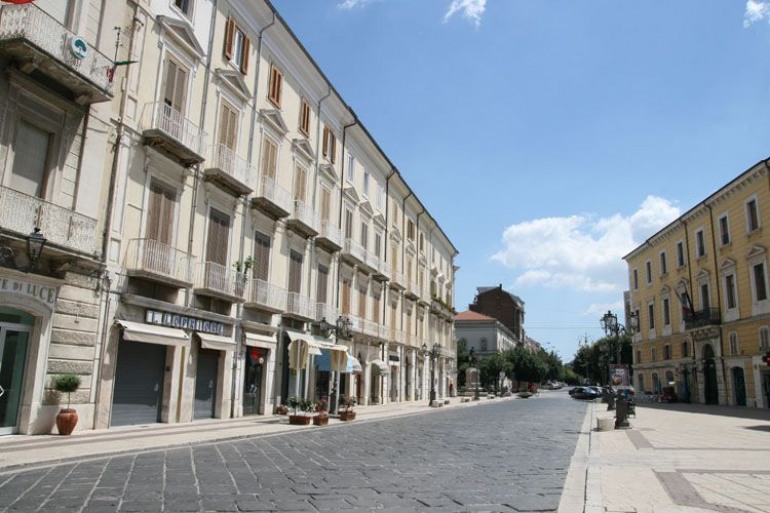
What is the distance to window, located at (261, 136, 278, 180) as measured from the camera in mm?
21469

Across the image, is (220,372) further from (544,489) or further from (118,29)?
(544,489)

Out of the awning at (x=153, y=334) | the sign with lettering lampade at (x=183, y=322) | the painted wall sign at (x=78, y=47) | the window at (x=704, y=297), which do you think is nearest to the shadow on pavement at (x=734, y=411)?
the window at (x=704, y=297)

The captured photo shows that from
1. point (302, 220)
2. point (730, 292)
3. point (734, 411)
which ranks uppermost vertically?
point (302, 220)

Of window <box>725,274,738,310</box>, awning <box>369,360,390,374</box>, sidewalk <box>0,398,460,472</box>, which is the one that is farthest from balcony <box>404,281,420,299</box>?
sidewalk <box>0,398,460,472</box>

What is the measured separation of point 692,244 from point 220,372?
34203 mm

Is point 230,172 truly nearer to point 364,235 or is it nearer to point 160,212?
point 160,212

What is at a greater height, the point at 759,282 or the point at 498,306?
the point at 498,306

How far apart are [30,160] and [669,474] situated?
1317 centimetres

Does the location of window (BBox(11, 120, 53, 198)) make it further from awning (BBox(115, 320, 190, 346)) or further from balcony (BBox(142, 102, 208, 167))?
awning (BBox(115, 320, 190, 346))

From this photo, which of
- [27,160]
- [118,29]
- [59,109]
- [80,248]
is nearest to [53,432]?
[80,248]

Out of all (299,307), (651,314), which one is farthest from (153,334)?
(651,314)

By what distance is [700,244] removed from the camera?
3950cm

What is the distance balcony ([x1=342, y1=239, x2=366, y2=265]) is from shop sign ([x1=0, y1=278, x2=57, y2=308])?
16.7 m

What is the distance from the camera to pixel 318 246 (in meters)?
25.9
